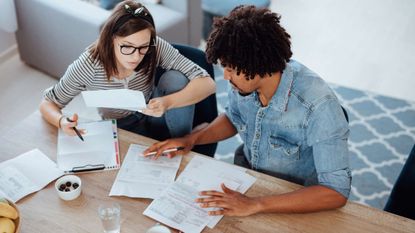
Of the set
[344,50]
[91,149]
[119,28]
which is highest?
[119,28]

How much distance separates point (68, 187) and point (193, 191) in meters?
0.39

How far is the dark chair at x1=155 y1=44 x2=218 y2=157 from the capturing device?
1.94 metres

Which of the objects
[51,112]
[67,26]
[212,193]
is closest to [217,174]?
[212,193]

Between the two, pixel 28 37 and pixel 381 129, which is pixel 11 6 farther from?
pixel 381 129

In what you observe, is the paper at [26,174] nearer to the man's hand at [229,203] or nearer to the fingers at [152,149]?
the fingers at [152,149]

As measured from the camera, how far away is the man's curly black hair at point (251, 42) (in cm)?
139

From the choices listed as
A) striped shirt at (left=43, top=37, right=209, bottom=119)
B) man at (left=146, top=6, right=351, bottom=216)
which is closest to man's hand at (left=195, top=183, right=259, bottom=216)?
man at (left=146, top=6, right=351, bottom=216)

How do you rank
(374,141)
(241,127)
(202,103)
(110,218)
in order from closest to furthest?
(110,218) < (241,127) < (202,103) < (374,141)

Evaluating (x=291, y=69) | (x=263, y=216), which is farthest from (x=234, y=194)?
(x=291, y=69)

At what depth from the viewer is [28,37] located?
3.16 meters

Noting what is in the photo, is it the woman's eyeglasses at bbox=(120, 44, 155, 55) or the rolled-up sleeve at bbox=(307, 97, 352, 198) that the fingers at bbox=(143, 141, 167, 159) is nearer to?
the woman's eyeglasses at bbox=(120, 44, 155, 55)

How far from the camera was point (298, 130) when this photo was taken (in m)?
1.54

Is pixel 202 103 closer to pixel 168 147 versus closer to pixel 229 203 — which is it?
pixel 168 147

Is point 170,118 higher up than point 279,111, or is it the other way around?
point 279,111
